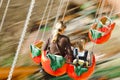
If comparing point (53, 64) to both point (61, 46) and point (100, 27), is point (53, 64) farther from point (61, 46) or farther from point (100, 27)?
point (100, 27)

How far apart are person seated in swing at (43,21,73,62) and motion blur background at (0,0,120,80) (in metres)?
0.03

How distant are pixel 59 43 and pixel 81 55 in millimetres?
140

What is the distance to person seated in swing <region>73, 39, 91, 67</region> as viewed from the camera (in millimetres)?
1942

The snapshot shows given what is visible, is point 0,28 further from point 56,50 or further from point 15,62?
point 56,50

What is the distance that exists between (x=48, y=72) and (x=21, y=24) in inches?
11.9

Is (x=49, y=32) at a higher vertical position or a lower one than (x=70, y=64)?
higher

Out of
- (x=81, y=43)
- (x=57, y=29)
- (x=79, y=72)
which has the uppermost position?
(x=57, y=29)

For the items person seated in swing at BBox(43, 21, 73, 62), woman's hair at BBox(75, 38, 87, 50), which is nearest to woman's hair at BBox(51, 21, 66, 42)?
person seated in swing at BBox(43, 21, 73, 62)

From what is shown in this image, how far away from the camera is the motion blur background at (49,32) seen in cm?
189

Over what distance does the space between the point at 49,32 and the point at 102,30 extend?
0.30 m

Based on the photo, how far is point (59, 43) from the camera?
1.94m

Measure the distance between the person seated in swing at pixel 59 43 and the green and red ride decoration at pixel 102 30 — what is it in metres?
0.15

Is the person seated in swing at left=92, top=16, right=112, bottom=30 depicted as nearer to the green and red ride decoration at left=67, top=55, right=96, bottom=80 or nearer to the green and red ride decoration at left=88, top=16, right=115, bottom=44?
the green and red ride decoration at left=88, top=16, right=115, bottom=44

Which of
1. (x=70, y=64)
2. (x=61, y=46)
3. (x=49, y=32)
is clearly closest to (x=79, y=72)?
(x=70, y=64)
